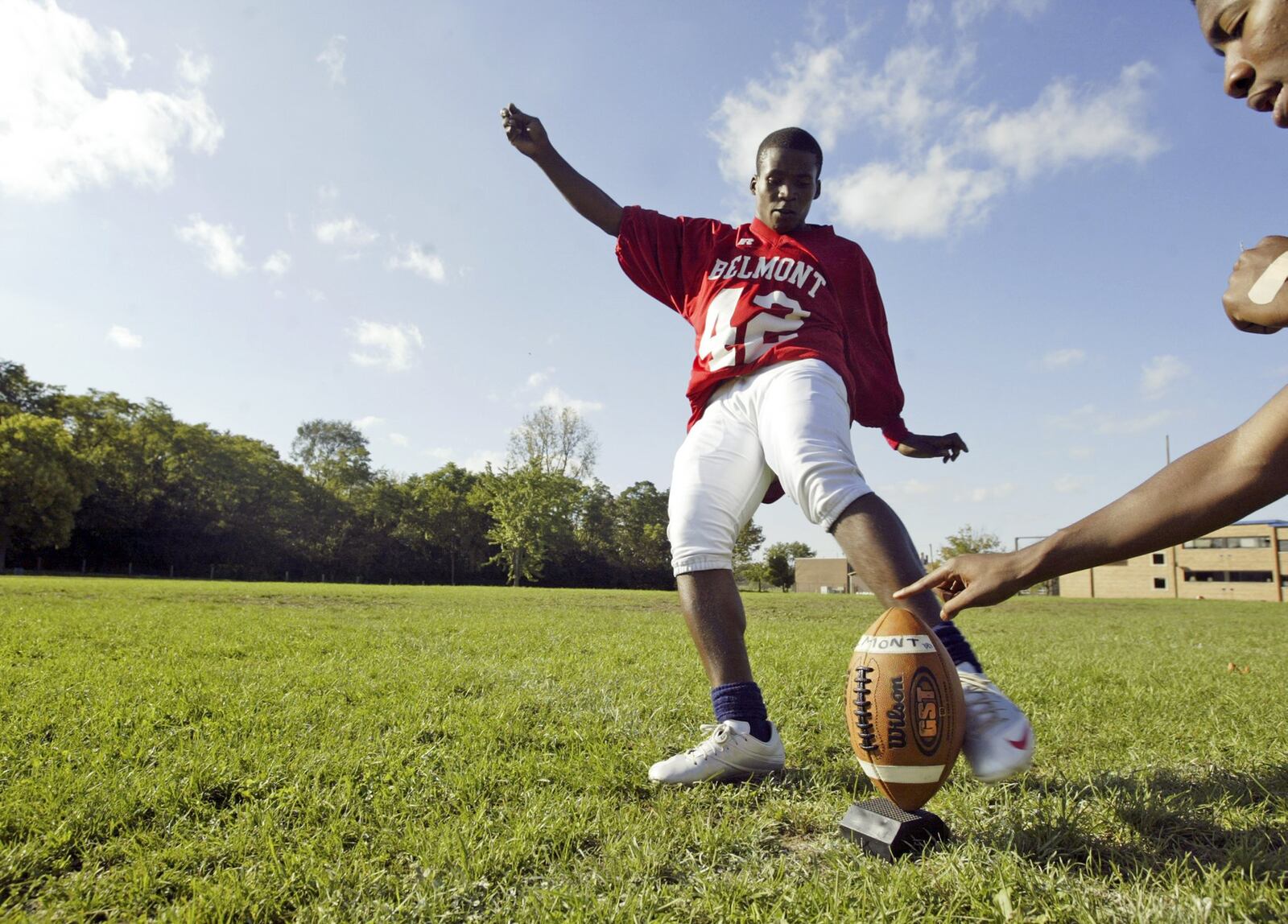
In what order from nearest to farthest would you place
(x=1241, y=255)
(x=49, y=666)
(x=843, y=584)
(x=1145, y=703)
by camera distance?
(x=1241, y=255) → (x=1145, y=703) → (x=49, y=666) → (x=843, y=584)

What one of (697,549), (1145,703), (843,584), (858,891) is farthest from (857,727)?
(843,584)

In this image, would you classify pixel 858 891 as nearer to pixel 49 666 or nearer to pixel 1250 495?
pixel 1250 495

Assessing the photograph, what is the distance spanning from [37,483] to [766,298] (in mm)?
47425

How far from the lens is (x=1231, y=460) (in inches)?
54.7

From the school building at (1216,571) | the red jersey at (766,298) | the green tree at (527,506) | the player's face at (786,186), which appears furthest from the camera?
the school building at (1216,571)

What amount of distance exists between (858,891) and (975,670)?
794 millimetres

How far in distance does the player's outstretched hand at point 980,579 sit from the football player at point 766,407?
0.46 m

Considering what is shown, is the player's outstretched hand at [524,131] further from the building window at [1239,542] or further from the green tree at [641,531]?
the building window at [1239,542]

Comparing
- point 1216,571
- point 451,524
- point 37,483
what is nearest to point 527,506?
point 451,524

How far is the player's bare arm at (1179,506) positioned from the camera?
134 centimetres

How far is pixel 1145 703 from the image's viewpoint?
13.5 feet

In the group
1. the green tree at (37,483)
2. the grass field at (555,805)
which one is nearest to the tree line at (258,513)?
the green tree at (37,483)

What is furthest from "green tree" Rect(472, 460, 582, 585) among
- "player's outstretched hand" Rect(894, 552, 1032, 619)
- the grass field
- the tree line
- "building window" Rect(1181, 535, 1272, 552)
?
"building window" Rect(1181, 535, 1272, 552)

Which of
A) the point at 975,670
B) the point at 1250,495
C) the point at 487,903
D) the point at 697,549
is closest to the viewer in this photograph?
the point at 1250,495
